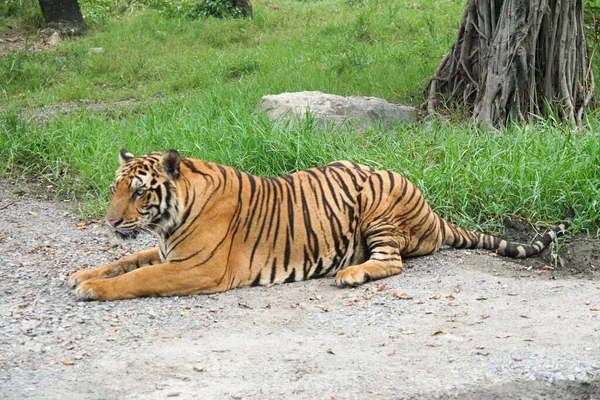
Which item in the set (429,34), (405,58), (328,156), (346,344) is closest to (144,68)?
(405,58)

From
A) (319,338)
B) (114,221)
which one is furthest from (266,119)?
(319,338)

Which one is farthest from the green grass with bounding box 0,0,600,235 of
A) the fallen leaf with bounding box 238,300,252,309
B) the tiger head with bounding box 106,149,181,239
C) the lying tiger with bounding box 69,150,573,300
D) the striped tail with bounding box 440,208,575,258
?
the fallen leaf with bounding box 238,300,252,309

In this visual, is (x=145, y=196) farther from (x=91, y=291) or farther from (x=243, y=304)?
(x=243, y=304)

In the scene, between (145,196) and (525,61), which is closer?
(145,196)

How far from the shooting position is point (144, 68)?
11.7 m

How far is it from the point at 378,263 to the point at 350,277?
27 cm

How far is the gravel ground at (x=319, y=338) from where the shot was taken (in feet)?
12.1

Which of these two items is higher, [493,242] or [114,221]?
[114,221]

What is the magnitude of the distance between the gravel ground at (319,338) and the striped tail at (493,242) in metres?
0.14

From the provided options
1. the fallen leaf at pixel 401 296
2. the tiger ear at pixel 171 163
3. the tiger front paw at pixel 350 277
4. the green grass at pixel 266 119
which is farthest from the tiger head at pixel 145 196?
the green grass at pixel 266 119

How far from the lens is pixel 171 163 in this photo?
4.88 metres

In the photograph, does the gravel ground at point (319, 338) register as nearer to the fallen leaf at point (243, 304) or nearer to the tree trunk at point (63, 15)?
the fallen leaf at point (243, 304)

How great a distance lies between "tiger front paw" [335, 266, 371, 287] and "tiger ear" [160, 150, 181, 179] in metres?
1.21

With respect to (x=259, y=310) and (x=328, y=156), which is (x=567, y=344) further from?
(x=328, y=156)
